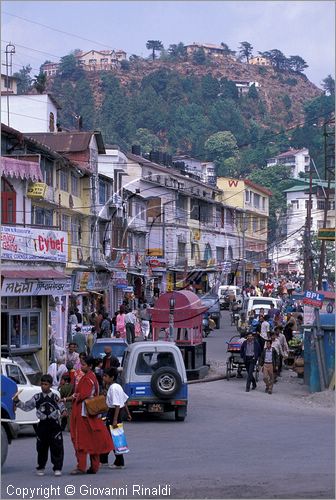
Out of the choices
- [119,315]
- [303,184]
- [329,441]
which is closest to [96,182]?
[119,315]

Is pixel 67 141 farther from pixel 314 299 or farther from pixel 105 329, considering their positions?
pixel 314 299

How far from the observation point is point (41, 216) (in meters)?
45.8

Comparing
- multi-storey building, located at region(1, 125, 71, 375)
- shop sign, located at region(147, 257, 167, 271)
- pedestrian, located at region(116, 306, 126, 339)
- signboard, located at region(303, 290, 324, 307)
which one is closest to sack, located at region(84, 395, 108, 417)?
multi-storey building, located at region(1, 125, 71, 375)

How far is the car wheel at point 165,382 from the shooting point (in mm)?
23547

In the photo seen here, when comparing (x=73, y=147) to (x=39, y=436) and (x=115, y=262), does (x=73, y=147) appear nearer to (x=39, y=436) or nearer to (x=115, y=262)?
(x=115, y=262)

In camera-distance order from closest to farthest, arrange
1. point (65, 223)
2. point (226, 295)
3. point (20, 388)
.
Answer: point (20, 388)
point (65, 223)
point (226, 295)

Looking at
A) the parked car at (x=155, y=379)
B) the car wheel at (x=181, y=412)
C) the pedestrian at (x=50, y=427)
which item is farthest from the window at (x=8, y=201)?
the pedestrian at (x=50, y=427)

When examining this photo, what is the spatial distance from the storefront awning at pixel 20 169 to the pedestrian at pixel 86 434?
19.5 meters

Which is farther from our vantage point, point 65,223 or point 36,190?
point 65,223

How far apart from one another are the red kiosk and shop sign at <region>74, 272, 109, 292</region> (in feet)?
54.2

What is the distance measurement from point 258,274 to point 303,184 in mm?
40844

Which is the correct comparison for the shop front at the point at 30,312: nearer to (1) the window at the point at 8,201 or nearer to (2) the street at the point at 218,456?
(1) the window at the point at 8,201

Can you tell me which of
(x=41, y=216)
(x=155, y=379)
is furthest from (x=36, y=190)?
(x=155, y=379)

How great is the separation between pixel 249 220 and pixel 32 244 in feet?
238
